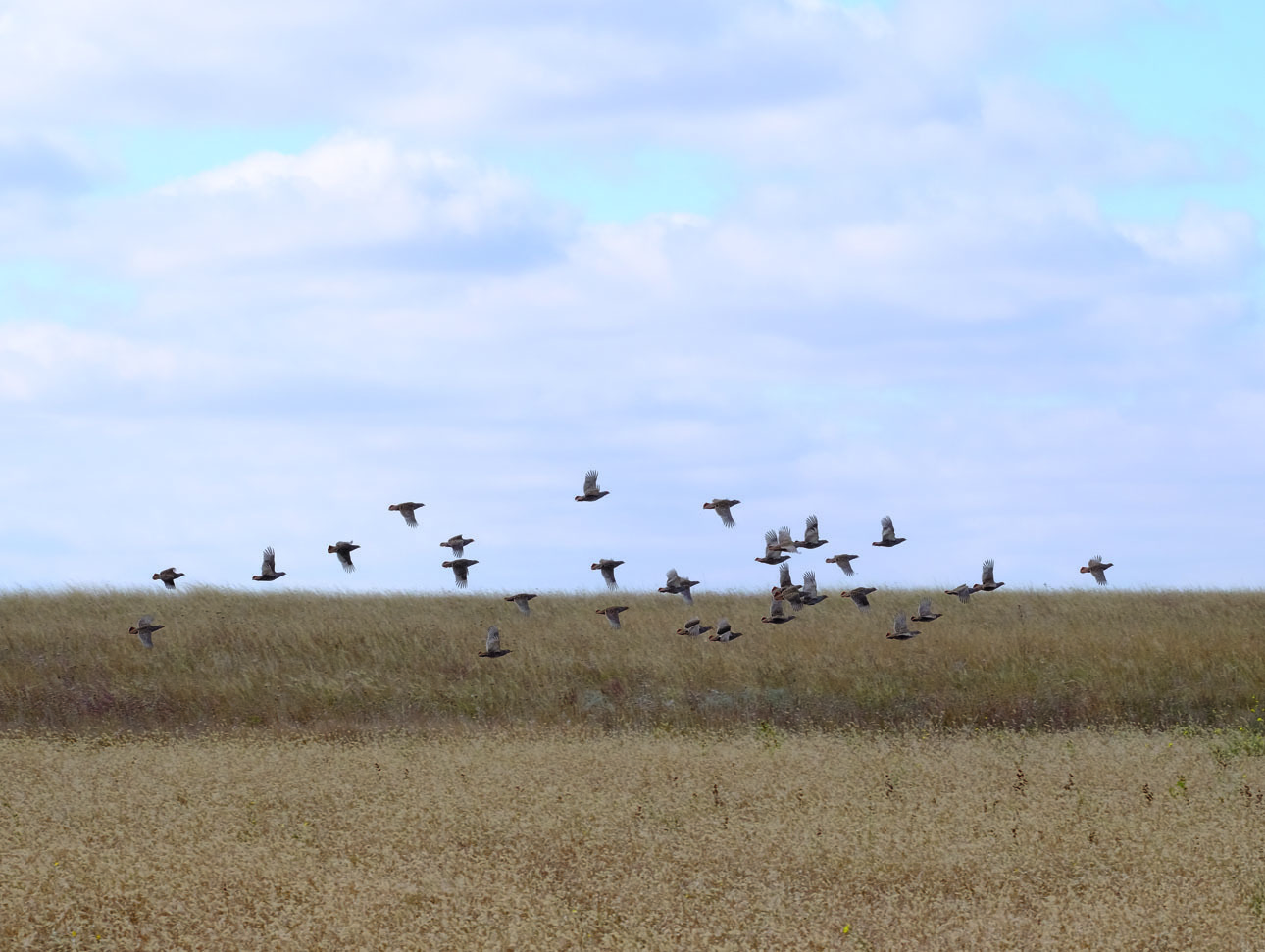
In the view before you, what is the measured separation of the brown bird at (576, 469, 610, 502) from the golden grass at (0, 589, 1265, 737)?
3615 mm

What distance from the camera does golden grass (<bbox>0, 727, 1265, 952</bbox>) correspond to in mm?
8414

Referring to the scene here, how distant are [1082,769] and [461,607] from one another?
47.8 feet

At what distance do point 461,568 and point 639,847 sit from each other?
29.5 ft

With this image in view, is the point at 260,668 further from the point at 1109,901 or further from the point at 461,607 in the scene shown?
the point at 1109,901

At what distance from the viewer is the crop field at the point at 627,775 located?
8766 mm

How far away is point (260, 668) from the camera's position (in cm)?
2084

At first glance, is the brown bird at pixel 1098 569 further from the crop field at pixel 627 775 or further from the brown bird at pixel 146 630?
the brown bird at pixel 146 630

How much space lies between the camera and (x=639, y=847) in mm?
10594

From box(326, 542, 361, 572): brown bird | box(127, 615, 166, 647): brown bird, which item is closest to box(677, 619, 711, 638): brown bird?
box(326, 542, 361, 572): brown bird

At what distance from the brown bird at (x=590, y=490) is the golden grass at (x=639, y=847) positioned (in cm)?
315

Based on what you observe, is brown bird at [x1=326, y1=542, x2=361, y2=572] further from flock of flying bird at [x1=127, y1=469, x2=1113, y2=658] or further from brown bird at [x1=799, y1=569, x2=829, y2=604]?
brown bird at [x1=799, y1=569, x2=829, y2=604]

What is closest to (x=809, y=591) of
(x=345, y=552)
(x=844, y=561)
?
(x=844, y=561)

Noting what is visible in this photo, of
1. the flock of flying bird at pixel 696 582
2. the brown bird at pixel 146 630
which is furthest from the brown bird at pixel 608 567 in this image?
the brown bird at pixel 146 630

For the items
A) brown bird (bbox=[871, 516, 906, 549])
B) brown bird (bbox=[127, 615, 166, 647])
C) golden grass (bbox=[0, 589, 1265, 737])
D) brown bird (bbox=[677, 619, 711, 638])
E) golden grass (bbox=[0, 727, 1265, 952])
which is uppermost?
brown bird (bbox=[871, 516, 906, 549])
